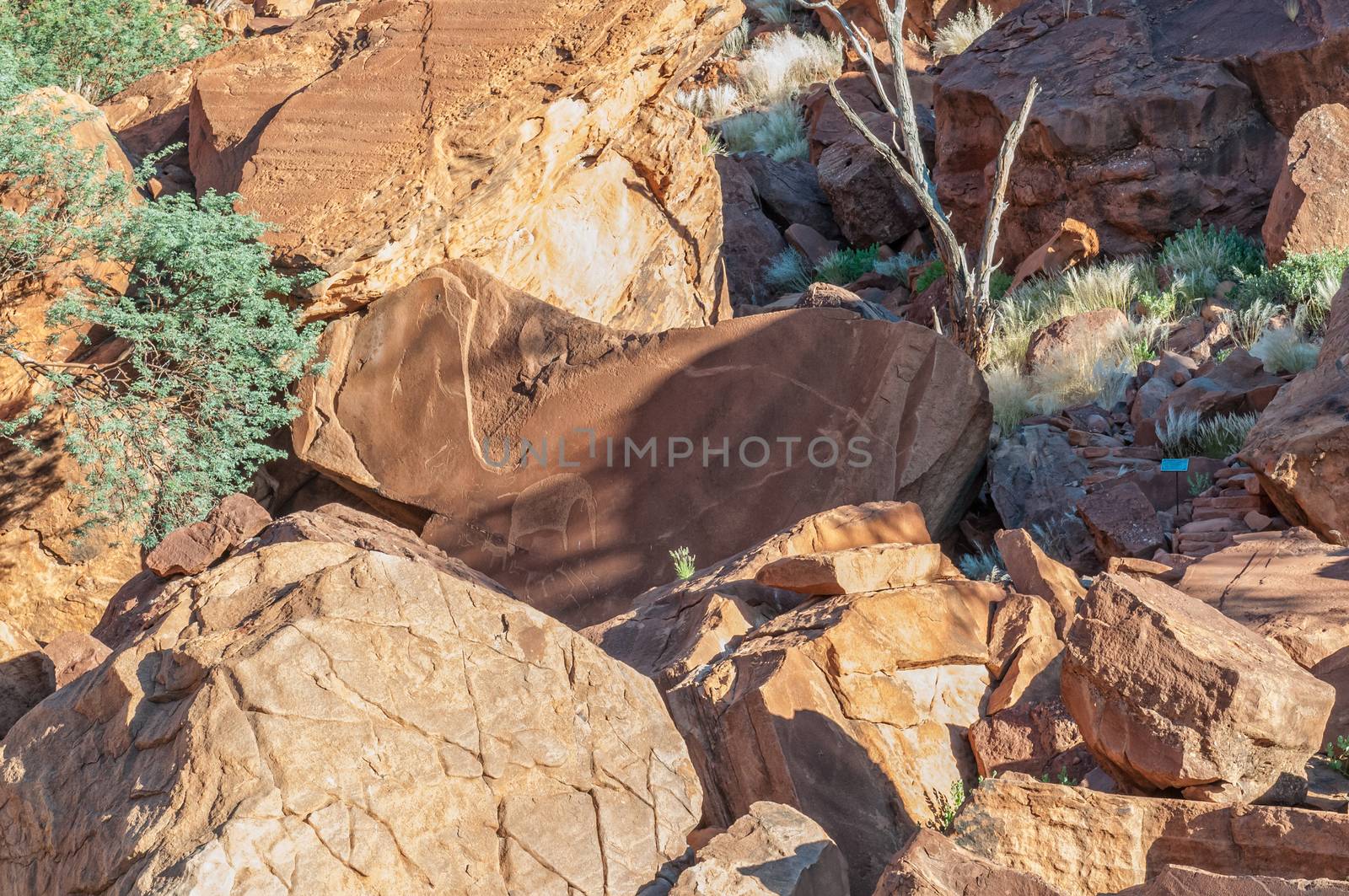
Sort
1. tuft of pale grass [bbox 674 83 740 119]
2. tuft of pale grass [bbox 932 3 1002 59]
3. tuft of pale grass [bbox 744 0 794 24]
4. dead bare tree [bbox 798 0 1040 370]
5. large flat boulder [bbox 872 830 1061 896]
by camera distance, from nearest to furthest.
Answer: large flat boulder [bbox 872 830 1061 896] < dead bare tree [bbox 798 0 1040 370] < tuft of pale grass [bbox 932 3 1002 59] < tuft of pale grass [bbox 674 83 740 119] < tuft of pale grass [bbox 744 0 794 24]

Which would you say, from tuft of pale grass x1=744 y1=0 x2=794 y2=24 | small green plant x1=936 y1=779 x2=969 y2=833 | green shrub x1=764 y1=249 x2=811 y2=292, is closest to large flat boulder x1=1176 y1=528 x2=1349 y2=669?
small green plant x1=936 y1=779 x2=969 y2=833

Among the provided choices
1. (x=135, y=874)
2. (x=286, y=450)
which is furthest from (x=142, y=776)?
(x=286, y=450)

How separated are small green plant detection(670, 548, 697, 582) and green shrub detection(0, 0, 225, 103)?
8.16m

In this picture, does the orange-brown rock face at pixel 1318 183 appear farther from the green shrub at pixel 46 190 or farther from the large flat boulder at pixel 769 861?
the green shrub at pixel 46 190

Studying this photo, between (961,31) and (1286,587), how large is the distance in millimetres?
12094

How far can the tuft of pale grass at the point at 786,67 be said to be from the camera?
16.4m

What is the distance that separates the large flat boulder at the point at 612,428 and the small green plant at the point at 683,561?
0.07 meters

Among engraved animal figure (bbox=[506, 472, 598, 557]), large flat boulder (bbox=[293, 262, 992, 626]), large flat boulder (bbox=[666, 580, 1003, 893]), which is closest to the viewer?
large flat boulder (bbox=[666, 580, 1003, 893])

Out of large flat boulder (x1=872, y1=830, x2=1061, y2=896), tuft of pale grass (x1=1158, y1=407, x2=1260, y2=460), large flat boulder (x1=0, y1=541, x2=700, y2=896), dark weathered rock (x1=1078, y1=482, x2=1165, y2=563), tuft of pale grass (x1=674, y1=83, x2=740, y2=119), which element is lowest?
tuft of pale grass (x1=1158, y1=407, x2=1260, y2=460)

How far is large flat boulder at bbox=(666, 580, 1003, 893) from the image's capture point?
12.3ft

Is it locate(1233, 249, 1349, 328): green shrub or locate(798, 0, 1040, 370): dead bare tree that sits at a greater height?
locate(798, 0, 1040, 370): dead bare tree

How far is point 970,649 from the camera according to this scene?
432 centimetres

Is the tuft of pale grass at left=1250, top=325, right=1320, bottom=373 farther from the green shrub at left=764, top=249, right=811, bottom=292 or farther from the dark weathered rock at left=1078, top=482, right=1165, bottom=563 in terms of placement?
the green shrub at left=764, top=249, right=811, bottom=292

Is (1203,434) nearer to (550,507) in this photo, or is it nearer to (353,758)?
(550,507)
